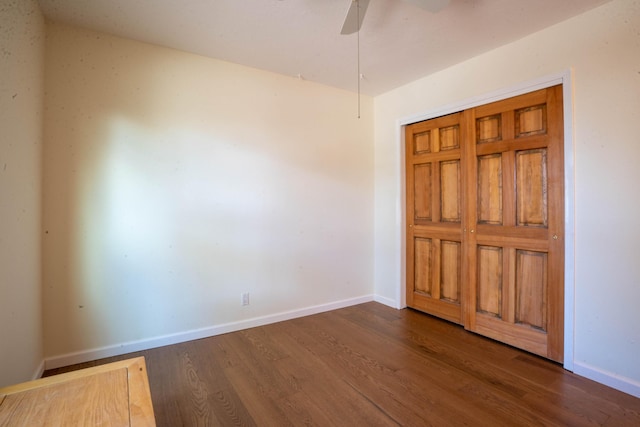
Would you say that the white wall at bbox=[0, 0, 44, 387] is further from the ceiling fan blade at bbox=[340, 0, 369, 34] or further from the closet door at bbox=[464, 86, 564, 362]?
the closet door at bbox=[464, 86, 564, 362]

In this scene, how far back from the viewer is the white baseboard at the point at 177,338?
87.7 inches

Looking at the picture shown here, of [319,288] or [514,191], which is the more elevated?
[514,191]

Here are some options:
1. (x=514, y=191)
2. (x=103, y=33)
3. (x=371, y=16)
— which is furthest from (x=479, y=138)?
(x=103, y=33)

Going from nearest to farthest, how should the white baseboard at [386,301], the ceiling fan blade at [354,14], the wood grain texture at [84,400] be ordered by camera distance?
the wood grain texture at [84,400] < the ceiling fan blade at [354,14] < the white baseboard at [386,301]

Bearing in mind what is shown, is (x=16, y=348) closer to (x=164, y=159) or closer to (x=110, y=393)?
(x=110, y=393)

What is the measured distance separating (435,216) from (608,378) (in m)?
1.76

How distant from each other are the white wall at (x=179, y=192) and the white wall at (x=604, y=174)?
2095 mm

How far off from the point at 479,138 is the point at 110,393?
3.14 meters

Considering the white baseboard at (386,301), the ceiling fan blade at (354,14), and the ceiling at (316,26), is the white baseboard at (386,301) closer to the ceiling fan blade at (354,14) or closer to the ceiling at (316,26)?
the ceiling at (316,26)

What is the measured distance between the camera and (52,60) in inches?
86.0

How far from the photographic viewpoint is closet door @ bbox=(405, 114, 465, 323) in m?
3.02

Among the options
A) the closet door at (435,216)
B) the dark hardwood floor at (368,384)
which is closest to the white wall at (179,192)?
the dark hardwood floor at (368,384)

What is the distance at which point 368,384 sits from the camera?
6.55 ft

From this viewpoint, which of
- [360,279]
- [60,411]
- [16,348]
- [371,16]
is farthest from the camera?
[360,279]
